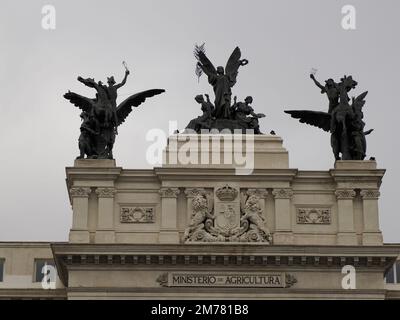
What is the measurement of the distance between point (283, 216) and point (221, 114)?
5161 mm

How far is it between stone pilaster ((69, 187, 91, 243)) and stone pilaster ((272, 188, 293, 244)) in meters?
7.38

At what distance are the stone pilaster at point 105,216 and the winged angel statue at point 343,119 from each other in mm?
8836

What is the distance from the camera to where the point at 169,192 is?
4928cm

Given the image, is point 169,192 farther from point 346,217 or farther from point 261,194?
point 346,217

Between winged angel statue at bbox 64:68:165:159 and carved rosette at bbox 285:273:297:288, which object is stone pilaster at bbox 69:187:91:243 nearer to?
winged angel statue at bbox 64:68:165:159

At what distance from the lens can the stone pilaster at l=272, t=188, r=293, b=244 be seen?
1916 inches

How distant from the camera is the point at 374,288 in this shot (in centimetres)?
4791

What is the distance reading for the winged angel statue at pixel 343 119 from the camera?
50.2 m

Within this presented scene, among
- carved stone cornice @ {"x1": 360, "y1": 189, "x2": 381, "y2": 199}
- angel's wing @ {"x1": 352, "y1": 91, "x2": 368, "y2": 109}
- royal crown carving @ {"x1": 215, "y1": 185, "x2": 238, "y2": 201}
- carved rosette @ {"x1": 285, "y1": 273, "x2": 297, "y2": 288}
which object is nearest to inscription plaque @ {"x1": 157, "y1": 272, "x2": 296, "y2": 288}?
carved rosette @ {"x1": 285, "y1": 273, "x2": 297, "y2": 288}

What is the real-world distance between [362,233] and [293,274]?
3.22 m

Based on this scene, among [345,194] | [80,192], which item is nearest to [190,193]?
[80,192]

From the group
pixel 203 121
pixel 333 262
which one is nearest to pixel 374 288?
pixel 333 262

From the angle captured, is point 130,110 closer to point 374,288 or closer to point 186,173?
point 186,173

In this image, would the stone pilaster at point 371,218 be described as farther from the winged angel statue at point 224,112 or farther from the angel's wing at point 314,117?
the winged angel statue at point 224,112
